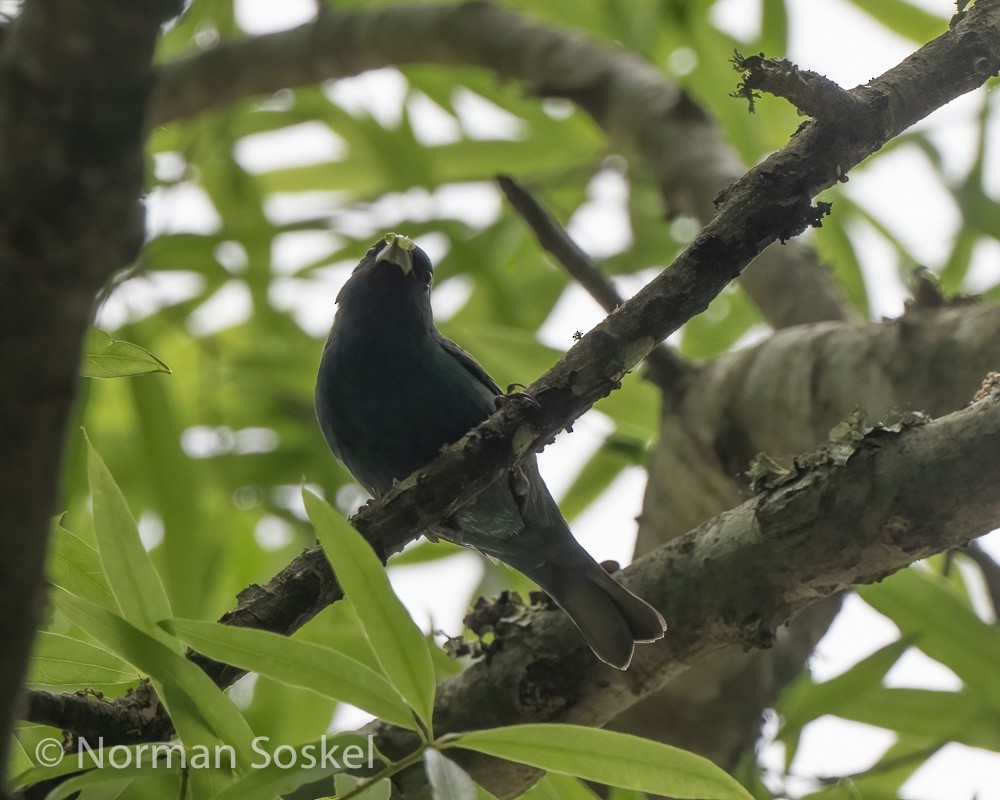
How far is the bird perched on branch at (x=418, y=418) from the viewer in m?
3.08

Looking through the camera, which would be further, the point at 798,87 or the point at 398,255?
the point at 398,255

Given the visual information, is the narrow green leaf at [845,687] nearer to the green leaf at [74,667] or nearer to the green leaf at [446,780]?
the green leaf at [446,780]

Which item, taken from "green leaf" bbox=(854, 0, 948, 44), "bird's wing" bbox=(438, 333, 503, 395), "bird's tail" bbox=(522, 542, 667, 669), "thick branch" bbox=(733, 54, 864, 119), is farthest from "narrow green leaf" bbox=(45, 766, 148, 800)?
"green leaf" bbox=(854, 0, 948, 44)

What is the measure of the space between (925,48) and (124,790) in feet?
7.29

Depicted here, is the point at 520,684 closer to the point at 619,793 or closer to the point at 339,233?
the point at 619,793

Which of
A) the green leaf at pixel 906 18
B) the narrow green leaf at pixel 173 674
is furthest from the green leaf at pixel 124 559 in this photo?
the green leaf at pixel 906 18

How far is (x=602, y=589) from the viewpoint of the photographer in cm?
279

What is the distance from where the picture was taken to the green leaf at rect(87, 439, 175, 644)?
186 cm

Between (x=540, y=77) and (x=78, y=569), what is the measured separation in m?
2.93

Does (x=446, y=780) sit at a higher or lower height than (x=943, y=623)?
lower

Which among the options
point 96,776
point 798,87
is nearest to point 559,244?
point 798,87

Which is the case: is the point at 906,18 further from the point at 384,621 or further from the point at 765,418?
the point at 384,621

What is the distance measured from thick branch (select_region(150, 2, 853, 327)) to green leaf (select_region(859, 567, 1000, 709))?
1.22m

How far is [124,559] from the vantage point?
1883 mm
